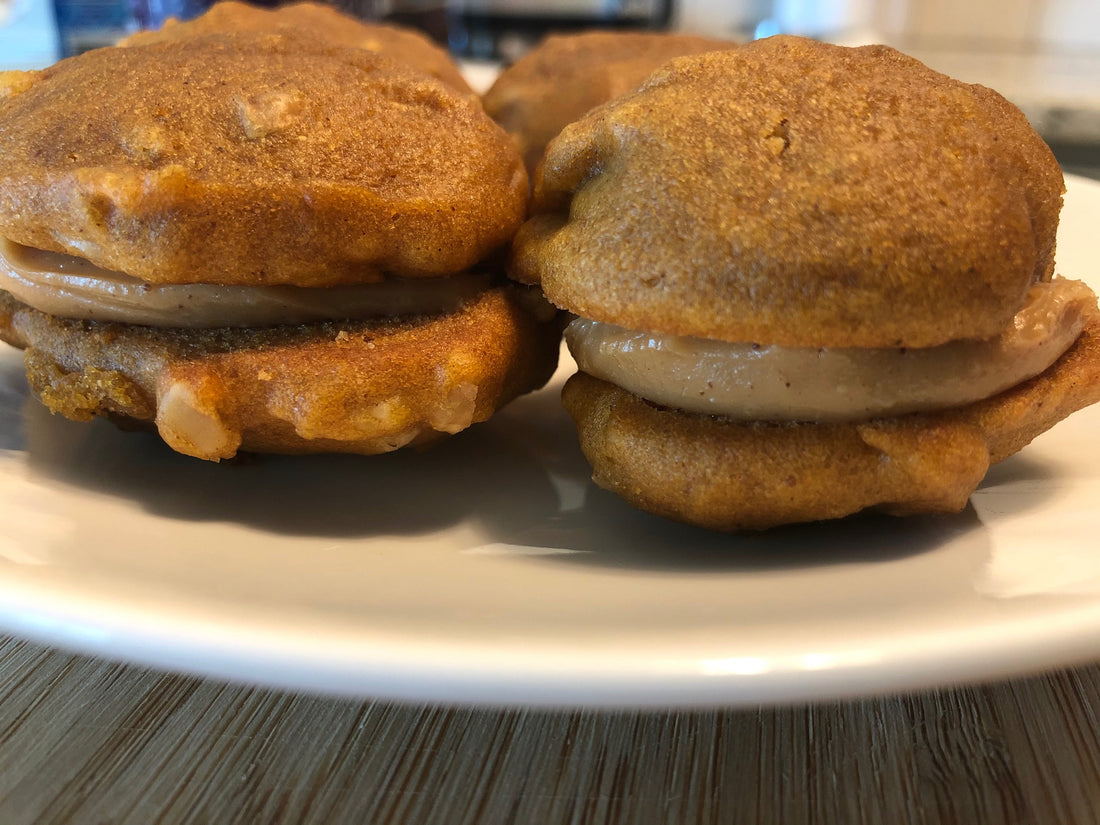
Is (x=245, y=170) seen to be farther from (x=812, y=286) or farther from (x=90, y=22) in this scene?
(x=90, y=22)

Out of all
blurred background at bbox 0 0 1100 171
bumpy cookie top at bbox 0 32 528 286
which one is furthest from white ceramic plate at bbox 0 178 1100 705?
→ blurred background at bbox 0 0 1100 171

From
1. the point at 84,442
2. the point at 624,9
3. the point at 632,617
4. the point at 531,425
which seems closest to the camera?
the point at 632,617

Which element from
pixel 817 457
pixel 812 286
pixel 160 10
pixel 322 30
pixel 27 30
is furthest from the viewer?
pixel 27 30

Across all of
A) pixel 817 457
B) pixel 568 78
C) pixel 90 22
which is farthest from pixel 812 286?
→ pixel 90 22

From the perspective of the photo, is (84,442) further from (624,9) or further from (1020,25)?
(1020,25)

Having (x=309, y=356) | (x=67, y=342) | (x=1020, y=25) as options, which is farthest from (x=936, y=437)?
(x=1020, y=25)

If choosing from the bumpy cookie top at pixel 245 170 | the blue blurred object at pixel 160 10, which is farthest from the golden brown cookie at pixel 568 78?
the blue blurred object at pixel 160 10

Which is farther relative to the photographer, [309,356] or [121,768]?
[309,356]
